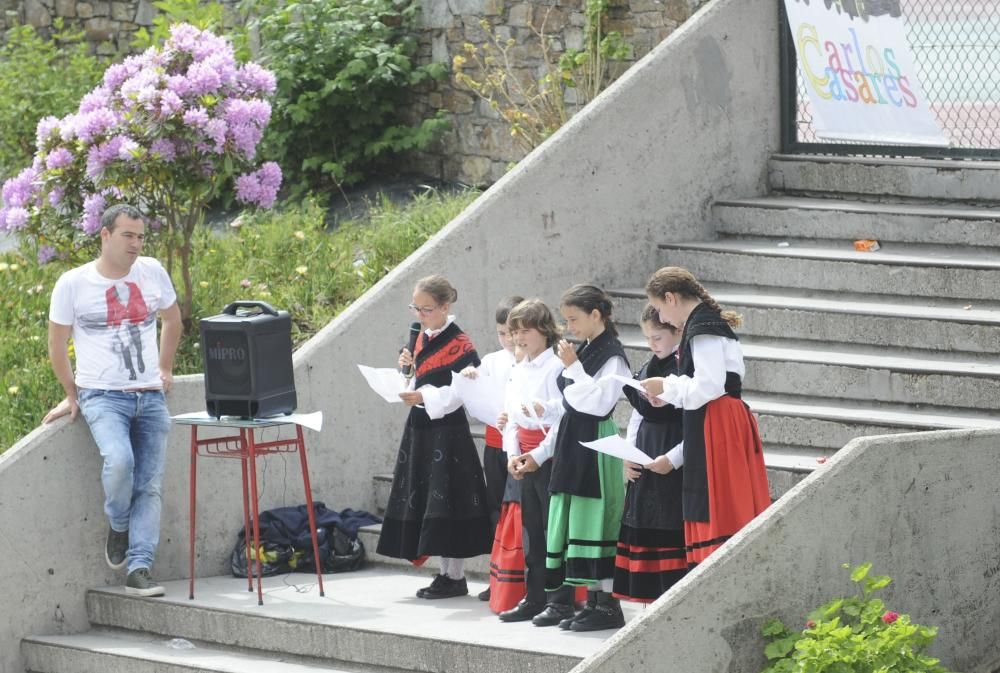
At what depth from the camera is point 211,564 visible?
344 inches

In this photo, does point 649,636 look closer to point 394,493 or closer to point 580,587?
point 580,587

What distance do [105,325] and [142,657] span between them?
1568 mm

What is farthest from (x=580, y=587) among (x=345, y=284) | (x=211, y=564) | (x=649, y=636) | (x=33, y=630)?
(x=345, y=284)

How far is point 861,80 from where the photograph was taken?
10.4m

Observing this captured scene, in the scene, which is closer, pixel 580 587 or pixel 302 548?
pixel 580 587

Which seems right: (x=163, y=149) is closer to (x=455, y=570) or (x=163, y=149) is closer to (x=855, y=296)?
(x=455, y=570)

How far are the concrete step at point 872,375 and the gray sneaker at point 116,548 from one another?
3.21 metres

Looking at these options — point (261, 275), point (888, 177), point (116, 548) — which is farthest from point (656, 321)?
point (261, 275)

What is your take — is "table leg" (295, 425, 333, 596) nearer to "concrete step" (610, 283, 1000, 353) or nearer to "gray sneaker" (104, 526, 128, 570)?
"gray sneaker" (104, 526, 128, 570)

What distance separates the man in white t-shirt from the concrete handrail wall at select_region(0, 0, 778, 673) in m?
0.23

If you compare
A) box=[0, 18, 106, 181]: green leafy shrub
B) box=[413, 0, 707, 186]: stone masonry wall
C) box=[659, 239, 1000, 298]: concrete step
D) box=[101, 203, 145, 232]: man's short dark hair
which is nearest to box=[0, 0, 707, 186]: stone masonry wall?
box=[413, 0, 707, 186]: stone masonry wall

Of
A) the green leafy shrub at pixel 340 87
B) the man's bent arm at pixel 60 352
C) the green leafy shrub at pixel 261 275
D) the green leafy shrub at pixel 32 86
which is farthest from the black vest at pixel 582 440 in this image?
the green leafy shrub at pixel 32 86

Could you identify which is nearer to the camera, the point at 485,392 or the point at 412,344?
the point at 485,392

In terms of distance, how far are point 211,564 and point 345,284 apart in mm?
2528
